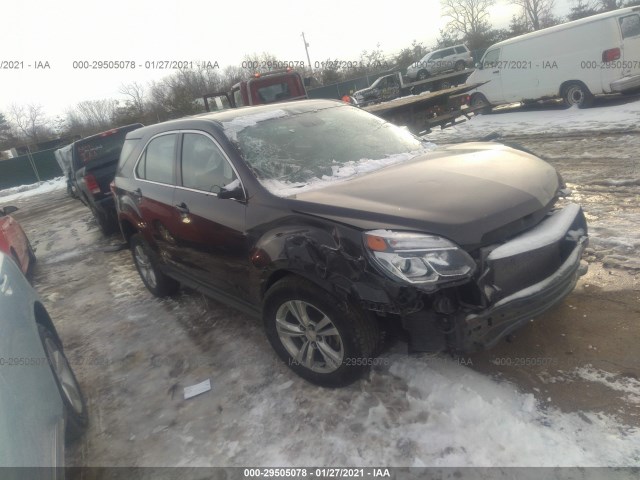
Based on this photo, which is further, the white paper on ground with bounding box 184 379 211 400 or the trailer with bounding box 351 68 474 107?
the trailer with bounding box 351 68 474 107

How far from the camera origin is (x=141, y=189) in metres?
4.37

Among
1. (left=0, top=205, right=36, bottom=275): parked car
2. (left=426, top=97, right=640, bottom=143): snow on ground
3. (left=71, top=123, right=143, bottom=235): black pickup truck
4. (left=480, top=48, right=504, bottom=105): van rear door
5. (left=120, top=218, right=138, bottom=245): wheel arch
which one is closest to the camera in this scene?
(left=120, top=218, right=138, bottom=245): wheel arch

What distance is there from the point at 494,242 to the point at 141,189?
11.1ft

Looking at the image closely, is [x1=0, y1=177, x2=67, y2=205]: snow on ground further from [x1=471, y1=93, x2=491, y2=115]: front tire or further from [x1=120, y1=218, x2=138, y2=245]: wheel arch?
[x1=120, y1=218, x2=138, y2=245]: wheel arch

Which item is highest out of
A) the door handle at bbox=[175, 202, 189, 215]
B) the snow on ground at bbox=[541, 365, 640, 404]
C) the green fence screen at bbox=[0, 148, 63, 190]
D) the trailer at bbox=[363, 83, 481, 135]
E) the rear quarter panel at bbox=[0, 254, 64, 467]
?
the green fence screen at bbox=[0, 148, 63, 190]

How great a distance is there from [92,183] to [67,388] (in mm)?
6251

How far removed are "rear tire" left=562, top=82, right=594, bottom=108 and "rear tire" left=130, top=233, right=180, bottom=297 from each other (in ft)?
34.6

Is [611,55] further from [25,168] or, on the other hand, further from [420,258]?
[25,168]

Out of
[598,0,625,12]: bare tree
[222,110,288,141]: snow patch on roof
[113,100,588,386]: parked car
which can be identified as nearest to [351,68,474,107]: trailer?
[222,110,288,141]: snow patch on roof

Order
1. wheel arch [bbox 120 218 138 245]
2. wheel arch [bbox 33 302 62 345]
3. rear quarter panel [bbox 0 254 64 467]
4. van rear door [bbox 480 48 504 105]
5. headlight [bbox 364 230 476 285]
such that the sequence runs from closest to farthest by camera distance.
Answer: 1. rear quarter panel [bbox 0 254 64 467]
2. headlight [bbox 364 230 476 285]
3. wheel arch [bbox 33 302 62 345]
4. wheel arch [bbox 120 218 138 245]
5. van rear door [bbox 480 48 504 105]

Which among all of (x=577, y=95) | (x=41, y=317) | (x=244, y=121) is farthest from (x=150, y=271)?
(x=577, y=95)

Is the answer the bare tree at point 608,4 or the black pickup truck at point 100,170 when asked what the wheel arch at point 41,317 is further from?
the bare tree at point 608,4

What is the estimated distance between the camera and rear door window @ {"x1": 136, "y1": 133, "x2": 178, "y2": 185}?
394 centimetres

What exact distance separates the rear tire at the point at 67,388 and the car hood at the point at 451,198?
1.80 metres
